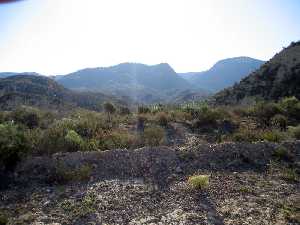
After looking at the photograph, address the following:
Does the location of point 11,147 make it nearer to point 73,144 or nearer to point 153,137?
point 73,144

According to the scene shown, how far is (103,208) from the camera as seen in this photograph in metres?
9.28

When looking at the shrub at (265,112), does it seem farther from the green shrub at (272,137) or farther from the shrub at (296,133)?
the green shrub at (272,137)

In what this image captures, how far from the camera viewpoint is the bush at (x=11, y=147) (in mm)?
11031

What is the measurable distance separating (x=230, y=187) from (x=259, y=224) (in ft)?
6.83

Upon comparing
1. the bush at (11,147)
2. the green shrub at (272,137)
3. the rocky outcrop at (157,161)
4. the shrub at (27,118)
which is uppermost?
the bush at (11,147)

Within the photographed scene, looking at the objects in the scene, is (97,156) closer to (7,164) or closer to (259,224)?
(7,164)

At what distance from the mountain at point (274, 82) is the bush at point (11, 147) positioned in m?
29.4

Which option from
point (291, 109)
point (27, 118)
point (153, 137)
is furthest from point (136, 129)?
point (291, 109)

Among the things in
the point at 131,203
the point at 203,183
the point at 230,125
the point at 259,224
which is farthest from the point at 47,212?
the point at 230,125

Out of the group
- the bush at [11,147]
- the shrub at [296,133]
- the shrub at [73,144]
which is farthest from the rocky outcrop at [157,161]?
the shrub at [296,133]

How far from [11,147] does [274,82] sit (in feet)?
120

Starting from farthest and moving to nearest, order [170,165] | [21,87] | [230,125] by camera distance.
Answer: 1. [21,87]
2. [230,125]
3. [170,165]

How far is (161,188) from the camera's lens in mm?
10539

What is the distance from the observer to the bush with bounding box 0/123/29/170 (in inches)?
434
